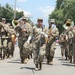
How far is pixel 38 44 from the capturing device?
53.0ft

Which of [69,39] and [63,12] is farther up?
[63,12]

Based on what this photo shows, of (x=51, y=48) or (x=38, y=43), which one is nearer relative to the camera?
(x=38, y=43)

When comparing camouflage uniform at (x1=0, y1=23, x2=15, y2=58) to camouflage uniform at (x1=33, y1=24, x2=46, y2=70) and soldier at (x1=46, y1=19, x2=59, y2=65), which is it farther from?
camouflage uniform at (x1=33, y1=24, x2=46, y2=70)

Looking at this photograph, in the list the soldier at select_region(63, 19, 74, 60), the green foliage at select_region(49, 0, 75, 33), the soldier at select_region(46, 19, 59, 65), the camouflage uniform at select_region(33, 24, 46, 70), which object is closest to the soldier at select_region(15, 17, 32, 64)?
the soldier at select_region(46, 19, 59, 65)

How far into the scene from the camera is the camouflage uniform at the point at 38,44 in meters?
15.9

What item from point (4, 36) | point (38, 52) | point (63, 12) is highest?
point (63, 12)

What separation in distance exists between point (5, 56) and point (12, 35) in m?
1.17

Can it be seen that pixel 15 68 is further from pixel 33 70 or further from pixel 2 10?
pixel 2 10

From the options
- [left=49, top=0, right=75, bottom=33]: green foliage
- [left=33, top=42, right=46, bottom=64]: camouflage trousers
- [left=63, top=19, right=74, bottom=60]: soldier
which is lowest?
[left=33, top=42, right=46, bottom=64]: camouflage trousers

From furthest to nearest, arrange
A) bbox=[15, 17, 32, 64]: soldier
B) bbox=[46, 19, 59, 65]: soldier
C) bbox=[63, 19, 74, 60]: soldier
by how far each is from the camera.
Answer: bbox=[63, 19, 74, 60]: soldier
bbox=[46, 19, 59, 65]: soldier
bbox=[15, 17, 32, 64]: soldier

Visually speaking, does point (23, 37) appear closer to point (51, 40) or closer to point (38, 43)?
point (51, 40)

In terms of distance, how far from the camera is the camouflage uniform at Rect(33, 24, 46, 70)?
15.9m

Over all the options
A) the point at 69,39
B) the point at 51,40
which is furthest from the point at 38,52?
the point at 69,39


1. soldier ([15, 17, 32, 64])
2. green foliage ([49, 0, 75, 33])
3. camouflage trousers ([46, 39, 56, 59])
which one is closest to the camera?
soldier ([15, 17, 32, 64])
